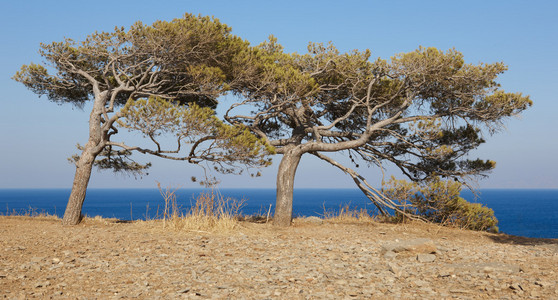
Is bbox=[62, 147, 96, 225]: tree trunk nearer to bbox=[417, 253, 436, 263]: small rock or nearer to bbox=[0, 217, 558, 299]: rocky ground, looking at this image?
bbox=[0, 217, 558, 299]: rocky ground

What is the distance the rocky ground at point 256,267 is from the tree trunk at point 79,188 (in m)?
1.88

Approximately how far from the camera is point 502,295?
4957mm

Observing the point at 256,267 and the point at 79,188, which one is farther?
the point at 79,188

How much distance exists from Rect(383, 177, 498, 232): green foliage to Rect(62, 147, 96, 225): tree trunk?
28.0 feet

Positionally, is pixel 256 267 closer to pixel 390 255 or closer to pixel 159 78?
pixel 390 255

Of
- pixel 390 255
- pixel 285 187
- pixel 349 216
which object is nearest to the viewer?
pixel 390 255

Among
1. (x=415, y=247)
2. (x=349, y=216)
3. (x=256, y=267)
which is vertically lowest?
(x=256, y=267)

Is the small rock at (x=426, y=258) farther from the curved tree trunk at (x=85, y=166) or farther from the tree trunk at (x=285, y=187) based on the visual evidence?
the curved tree trunk at (x=85, y=166)

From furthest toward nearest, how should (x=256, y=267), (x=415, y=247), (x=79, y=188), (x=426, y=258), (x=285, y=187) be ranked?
(x=285, y=187), (x=79, y=188), (x=415, y=247), (x=426, y=258), (x=256, y=267)

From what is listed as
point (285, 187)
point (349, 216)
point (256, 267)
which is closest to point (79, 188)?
point (285, 187)

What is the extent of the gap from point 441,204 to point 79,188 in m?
10.3

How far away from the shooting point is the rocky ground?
5.19m

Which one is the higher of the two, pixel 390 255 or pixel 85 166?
pixel 85 166

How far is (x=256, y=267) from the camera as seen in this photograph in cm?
646
